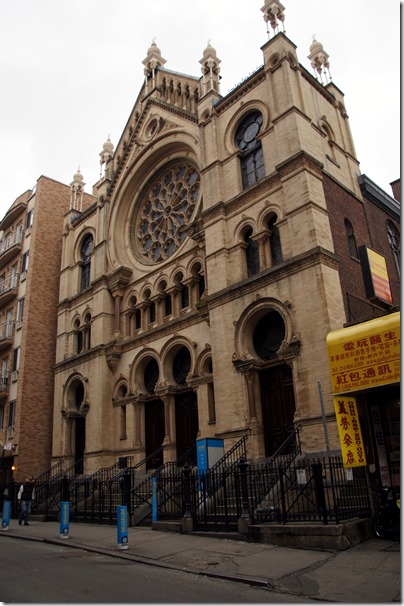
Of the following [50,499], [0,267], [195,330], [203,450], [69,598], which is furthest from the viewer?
[0,267]

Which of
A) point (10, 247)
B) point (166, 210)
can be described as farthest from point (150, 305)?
point (10, 247)

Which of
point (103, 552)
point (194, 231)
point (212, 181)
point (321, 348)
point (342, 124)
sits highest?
point (342, 124)

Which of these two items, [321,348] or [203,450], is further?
[203,450]

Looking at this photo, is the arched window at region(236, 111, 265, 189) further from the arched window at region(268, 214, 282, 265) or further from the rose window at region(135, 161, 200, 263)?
the rose window at region(135, 161, 200, 263)

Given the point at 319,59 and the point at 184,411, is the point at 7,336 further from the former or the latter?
the point at 319,59

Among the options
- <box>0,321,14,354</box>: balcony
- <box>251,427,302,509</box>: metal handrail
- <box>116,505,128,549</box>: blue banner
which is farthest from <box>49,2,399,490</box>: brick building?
<box>116,505,128,549</box>: blue banner

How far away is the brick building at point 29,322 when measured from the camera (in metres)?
28.9

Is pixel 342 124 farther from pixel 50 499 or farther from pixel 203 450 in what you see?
pixel 50 499

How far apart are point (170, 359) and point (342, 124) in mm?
13779

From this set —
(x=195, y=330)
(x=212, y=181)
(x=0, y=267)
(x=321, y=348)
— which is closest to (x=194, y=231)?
(x=212, y=181)

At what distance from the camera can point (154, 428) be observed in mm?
23359

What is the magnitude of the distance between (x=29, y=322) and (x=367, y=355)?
77.2 ft

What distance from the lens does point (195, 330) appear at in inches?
856

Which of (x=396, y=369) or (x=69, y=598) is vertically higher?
(x=396, y=369)
